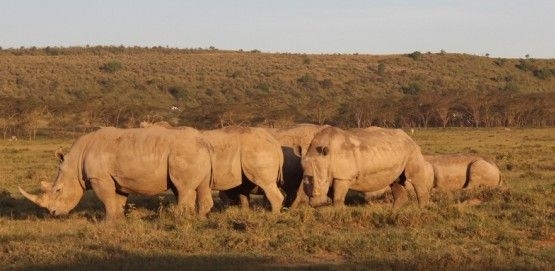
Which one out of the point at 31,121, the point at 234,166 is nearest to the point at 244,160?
the point at 234,166

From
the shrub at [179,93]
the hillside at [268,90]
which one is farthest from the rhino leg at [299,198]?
the shrub at [179,93]

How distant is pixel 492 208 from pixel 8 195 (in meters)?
10.4

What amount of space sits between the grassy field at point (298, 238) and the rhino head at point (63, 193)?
288mm

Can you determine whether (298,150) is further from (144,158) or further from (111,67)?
(111,67)

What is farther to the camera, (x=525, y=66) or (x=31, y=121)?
(x=525, y=66)

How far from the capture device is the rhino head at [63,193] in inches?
571

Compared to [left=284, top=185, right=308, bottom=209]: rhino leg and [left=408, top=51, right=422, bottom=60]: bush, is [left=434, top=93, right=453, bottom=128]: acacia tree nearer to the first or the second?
[left=408, top=51, right=422, bottom=60]: bush

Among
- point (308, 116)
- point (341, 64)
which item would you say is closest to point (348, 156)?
point (308, 116)

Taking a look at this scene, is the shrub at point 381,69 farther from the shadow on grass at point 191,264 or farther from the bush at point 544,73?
the shadow on grass at point 191,264

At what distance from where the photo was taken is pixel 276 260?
1051 centimetres

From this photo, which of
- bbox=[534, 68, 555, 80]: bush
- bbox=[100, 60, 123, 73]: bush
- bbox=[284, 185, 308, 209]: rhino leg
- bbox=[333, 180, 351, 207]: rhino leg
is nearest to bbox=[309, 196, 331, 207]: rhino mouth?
bbox=[333, 180, 351, 207]: rhino leg

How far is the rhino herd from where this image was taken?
14.1m

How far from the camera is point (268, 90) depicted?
9350cm

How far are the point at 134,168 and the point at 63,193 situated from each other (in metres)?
1.39
